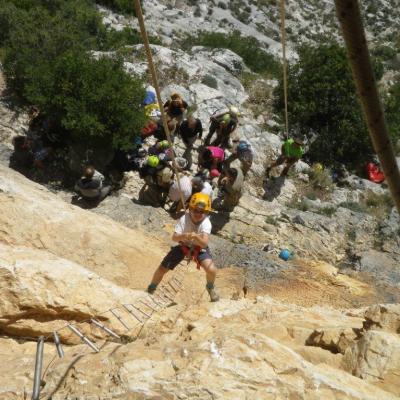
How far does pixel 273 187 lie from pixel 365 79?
12.4 m

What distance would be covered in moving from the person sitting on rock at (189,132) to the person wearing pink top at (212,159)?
724 millimetres

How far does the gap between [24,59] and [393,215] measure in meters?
11.9

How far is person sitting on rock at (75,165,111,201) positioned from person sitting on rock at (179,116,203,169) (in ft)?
9.40

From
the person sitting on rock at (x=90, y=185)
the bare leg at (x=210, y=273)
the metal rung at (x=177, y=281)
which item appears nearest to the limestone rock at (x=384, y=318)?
the bare leg at (x=210, y=273)

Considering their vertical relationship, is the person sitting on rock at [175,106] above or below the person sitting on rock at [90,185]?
above

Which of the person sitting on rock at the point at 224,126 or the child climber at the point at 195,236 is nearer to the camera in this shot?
the child climber at the point at 195,236

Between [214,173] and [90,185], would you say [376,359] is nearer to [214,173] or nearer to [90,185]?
[90,185]

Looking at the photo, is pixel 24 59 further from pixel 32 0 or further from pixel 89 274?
pixel 89 274

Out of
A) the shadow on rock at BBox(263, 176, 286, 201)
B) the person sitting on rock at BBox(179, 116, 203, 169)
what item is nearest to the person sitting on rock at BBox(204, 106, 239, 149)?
the person sitting on rock at BBox(179, 116, 203, 169)

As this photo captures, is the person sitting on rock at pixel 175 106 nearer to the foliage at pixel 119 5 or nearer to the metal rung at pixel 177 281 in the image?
the metal rung at pixel 177 281

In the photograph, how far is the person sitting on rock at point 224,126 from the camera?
11609mm

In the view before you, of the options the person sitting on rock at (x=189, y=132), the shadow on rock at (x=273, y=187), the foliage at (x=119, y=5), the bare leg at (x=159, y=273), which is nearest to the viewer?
the bare leg at (x=159, y=273)

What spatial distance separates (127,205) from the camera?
10.3 m

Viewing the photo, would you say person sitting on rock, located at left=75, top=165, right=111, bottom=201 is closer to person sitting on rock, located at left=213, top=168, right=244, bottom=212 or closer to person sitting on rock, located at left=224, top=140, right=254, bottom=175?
person sitting on rock, located at left=213, top=168, right=244, bottom=212
